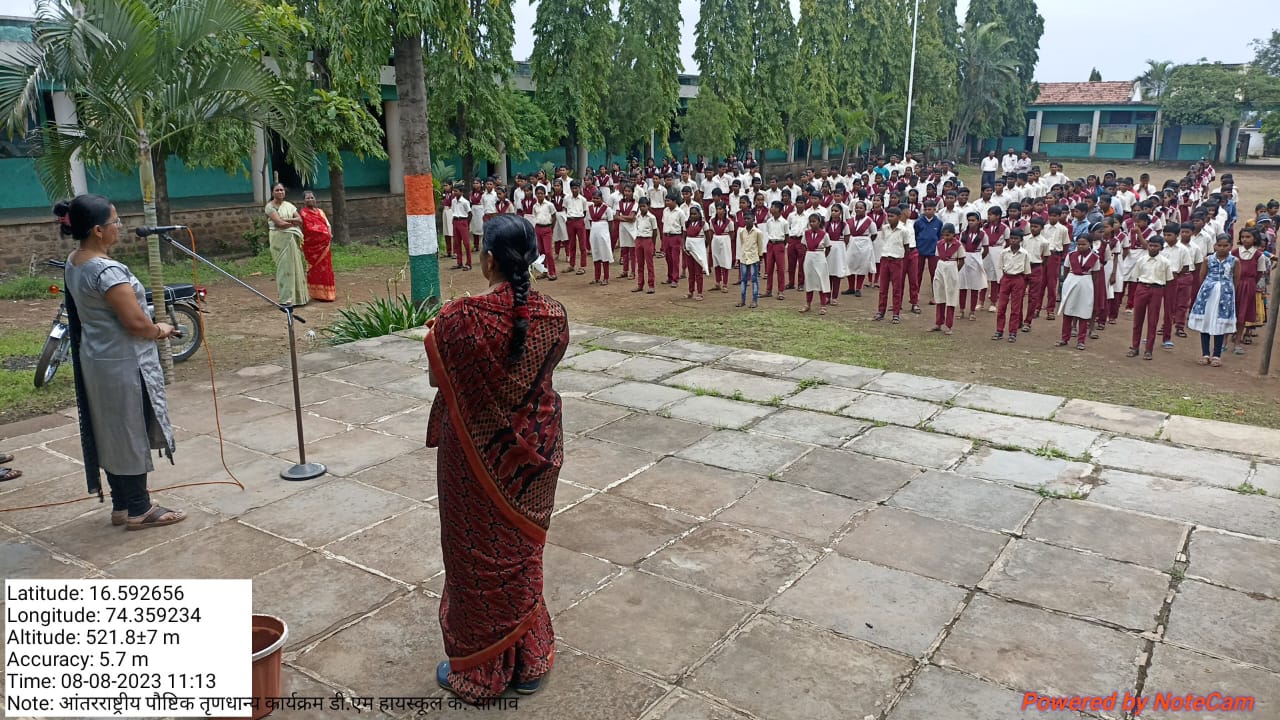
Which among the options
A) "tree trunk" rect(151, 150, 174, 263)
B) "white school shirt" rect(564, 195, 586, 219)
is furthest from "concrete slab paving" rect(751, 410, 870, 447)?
"tree trunk" rect(151, 150, 174, 263)

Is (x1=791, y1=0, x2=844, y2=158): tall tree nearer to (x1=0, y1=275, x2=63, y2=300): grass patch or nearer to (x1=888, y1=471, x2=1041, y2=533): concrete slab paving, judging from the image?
(x1=0, y1=275, x2=63, y2=300): grass patch

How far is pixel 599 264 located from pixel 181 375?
23.9 ft

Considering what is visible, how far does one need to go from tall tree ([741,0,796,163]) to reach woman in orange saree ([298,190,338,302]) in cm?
1641

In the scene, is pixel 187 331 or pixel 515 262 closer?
pixel 515 262

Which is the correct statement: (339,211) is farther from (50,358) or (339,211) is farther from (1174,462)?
(1174,462)

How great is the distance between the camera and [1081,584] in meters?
4.09

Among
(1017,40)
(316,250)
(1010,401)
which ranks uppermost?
(1017,40)

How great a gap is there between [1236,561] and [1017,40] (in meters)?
40.0

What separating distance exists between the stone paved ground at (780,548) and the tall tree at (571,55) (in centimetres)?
1424

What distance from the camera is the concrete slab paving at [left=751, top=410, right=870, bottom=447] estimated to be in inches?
241

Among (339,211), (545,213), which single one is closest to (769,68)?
(545,213)

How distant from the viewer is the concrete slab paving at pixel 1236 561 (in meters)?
4.10

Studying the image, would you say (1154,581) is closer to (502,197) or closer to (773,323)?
(773,323)

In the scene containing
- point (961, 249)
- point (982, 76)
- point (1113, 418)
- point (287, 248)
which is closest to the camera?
point (1113, 418)
